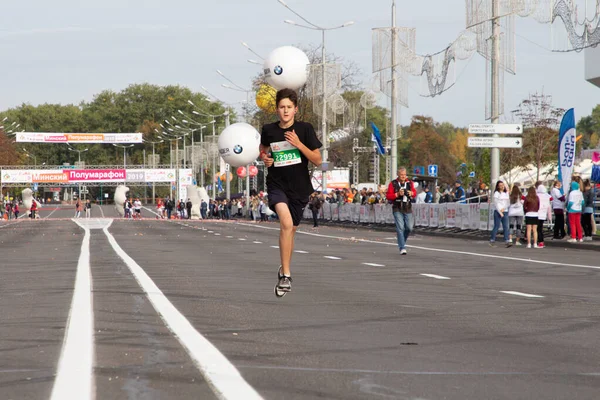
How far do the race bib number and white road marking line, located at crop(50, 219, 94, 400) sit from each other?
2.25 m

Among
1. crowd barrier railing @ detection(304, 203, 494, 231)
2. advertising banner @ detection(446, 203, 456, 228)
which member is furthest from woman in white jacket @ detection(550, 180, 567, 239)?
advertising banner @ detection(446, 203, 456, 228)

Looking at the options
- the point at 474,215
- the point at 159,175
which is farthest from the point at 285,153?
the point at 159,175

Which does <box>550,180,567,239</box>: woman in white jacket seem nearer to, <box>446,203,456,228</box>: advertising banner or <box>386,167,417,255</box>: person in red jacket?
<box>446,203,456,228</box>: advertising banner

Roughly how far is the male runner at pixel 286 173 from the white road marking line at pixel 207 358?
4.14 ft

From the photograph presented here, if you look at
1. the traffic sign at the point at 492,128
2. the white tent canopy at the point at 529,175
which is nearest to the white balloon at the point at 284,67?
the traffic sign at the point at 492,128

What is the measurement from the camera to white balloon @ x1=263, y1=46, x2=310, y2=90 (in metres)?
40.5

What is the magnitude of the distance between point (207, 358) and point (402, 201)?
16.1 metres

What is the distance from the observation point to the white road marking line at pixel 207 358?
578cm

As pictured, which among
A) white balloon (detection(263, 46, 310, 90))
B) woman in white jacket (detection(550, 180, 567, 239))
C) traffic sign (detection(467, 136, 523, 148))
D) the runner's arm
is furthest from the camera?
white balloon (detection(263, 46, 310, 90))

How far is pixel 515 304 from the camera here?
11281 millimetres

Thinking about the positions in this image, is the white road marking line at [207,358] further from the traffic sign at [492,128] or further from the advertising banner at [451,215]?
the advertising banner at [451,215]

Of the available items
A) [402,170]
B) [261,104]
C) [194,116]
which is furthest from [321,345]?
[194,116]

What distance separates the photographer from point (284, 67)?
133ft

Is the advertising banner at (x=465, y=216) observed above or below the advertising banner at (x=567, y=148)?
below
